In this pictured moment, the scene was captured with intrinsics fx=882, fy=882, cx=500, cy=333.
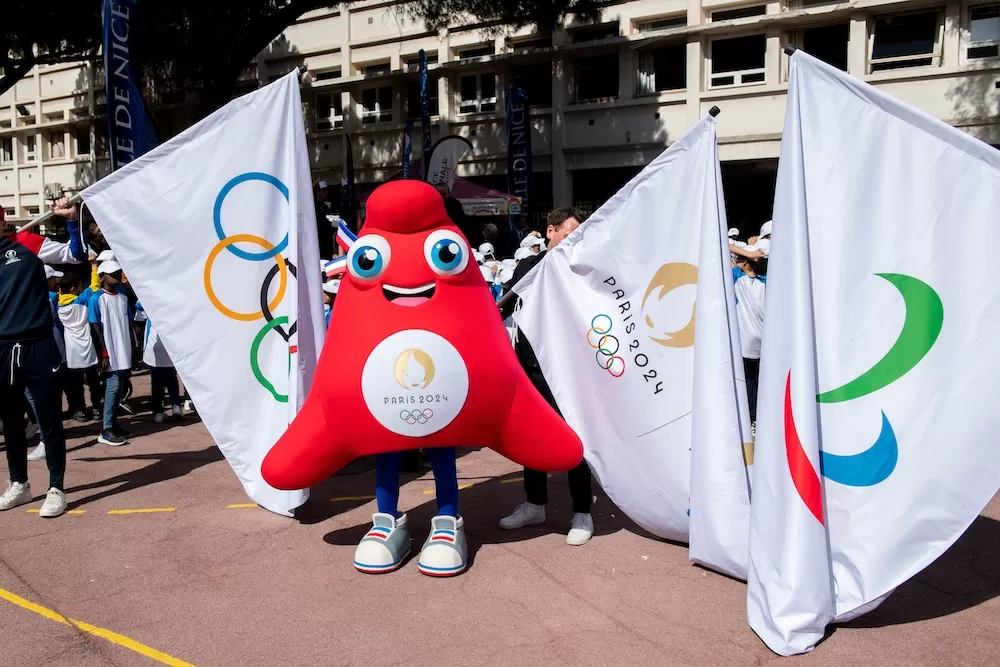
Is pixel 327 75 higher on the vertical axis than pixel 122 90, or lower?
higher

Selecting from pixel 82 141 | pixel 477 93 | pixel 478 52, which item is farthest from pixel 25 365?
pixel 82 141

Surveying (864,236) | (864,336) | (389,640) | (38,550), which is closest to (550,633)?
(389,640)

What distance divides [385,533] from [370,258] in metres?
1.39

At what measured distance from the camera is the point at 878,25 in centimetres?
1972

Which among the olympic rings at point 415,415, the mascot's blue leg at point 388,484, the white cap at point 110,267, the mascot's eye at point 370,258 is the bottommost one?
the mascot's blue leg at point 388,484

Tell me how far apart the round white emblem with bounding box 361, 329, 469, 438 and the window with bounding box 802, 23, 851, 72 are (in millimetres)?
18810

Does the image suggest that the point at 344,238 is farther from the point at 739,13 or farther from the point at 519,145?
the point at 739,13

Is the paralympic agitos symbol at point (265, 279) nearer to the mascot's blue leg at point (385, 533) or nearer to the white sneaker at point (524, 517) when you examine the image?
the mascot's blue leg at point (385, 533)

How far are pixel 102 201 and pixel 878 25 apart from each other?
62.8 ft

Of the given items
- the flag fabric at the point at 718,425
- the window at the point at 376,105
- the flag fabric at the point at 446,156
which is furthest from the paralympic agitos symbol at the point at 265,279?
the window at the point at 376,105

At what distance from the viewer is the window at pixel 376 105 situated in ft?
87.7

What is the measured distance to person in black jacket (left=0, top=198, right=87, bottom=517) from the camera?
210 inches

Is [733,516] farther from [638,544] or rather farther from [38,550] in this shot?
[38,550]

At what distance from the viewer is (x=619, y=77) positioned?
22812 millimetres
